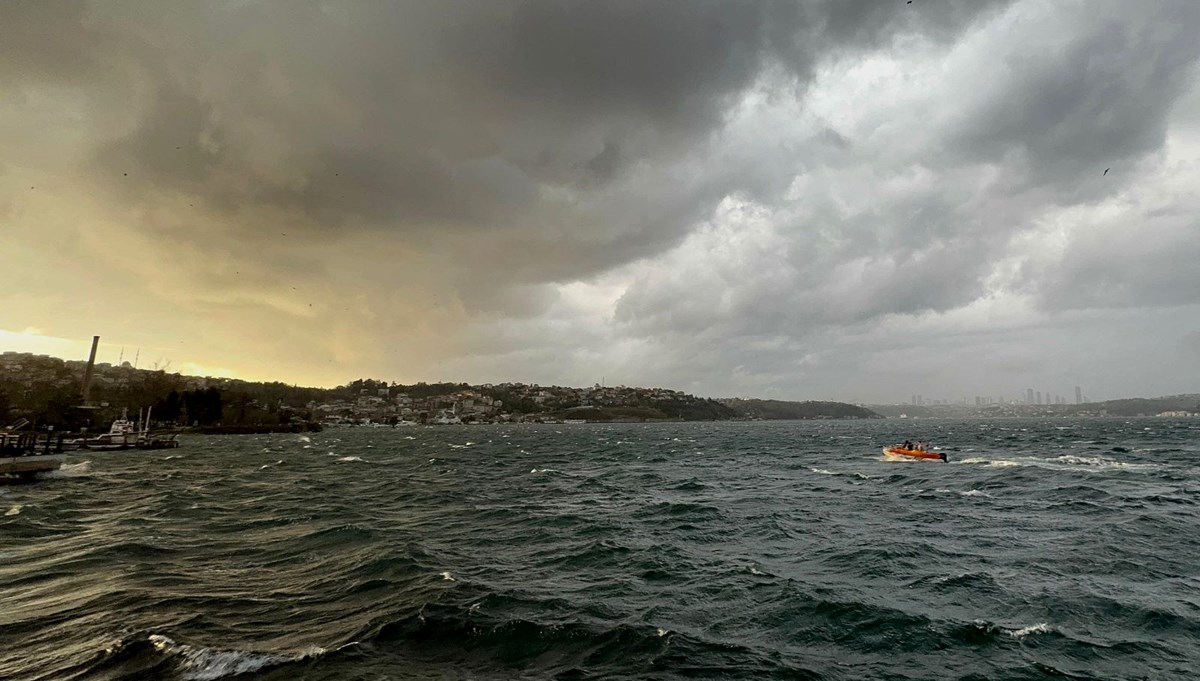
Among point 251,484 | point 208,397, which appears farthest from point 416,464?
point 208,397

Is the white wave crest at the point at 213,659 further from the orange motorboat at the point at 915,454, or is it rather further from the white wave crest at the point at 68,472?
the orange motorboat at the point at 915,454

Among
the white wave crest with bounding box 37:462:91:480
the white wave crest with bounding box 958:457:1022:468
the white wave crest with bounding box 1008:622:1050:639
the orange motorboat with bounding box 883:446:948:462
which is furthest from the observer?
the orange motorboat with bounding box 883:446:948:462

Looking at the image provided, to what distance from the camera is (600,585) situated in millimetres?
19844

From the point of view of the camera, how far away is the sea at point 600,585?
44.4ft

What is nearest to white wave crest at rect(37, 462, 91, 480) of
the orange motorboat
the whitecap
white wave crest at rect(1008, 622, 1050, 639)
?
the whitecap

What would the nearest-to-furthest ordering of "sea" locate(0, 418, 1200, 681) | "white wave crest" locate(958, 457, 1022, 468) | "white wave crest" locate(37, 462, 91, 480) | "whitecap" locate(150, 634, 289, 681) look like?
"whitecap" locate(150, 634, 289, 681) → "sea" locate(0, 418, 1200, 681) → "white wave crest" locate(37, 462, 91, 480) → "white wave crest" locate(958, 457, 1022, 468)

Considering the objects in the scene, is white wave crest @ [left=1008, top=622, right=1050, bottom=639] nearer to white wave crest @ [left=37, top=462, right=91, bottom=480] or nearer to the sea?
Answer: the sea

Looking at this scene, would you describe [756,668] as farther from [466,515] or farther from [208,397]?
[208,397]

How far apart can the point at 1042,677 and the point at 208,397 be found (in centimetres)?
20580

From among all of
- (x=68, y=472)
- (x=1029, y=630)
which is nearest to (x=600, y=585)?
(x=1029, y=630)

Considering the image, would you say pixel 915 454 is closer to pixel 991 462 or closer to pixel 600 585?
pixel 991 462

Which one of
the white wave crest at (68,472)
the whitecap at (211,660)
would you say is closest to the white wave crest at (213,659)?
the whitecap at (211,660)

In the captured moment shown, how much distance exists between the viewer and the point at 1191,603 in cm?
1811

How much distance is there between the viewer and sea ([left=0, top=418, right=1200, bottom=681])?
13.5 meters
